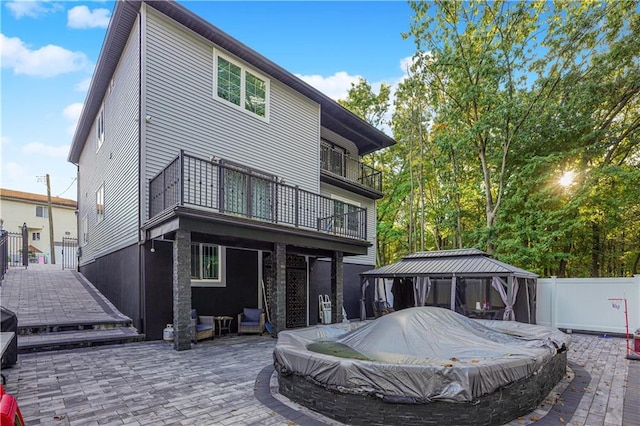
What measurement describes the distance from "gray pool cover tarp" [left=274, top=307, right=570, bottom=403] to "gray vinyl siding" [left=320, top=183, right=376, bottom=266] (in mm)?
8648

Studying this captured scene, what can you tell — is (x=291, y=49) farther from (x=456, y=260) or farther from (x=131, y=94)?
(x=456, y=260)

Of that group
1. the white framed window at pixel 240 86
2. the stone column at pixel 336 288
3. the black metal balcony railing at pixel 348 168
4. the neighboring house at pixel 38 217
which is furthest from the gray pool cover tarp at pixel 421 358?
the neighboring house at pixel 38 217

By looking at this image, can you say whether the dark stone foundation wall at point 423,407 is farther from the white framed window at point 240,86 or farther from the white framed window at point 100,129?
the white framed window at point 100,129

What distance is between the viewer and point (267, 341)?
8.44m

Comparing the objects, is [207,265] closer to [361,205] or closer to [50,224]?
[361,205]

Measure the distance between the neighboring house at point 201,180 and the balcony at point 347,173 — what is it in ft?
4.97

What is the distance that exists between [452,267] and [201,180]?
8148 millimetres

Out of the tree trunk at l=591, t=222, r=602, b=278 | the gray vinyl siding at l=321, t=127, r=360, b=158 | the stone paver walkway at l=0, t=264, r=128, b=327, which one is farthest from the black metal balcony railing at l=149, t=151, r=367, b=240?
the tree trunk at l=591, t=222, r=602, b=278

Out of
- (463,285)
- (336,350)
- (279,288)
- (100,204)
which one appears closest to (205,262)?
(279,288)

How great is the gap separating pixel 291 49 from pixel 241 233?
22.3ft

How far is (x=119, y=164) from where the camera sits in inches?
388

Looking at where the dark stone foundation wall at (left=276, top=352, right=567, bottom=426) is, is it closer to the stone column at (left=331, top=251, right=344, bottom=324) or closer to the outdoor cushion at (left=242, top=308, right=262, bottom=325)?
the outdoor cushion at (left=242, top=308, right=262, bottom=325)

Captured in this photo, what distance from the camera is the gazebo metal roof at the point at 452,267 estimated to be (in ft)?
33.0

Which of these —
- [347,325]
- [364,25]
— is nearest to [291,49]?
[364,25]
